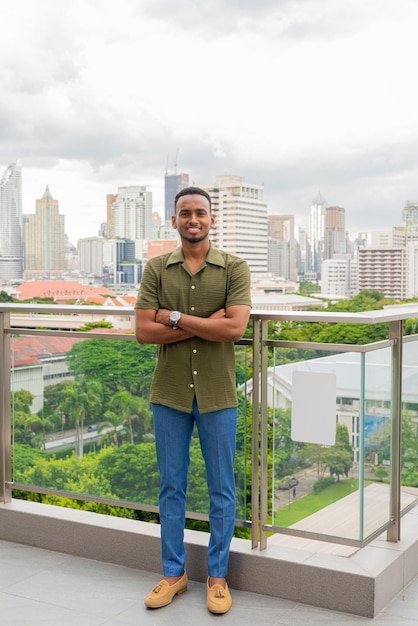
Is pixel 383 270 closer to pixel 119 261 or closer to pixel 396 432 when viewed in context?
pixel 119 261

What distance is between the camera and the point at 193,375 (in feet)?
9.41

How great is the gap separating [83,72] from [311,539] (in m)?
67.7

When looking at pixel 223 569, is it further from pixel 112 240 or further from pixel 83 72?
pixel 83 72

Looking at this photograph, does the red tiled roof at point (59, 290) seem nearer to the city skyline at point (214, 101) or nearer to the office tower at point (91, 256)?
the office tower at point (91, 256)

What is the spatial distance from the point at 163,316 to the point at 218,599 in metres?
1.05

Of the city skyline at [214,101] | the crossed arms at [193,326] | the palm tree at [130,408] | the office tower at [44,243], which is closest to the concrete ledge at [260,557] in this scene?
the palm tree at [130,408]

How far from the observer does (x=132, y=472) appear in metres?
3.43

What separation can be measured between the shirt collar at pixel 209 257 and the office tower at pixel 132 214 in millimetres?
62219

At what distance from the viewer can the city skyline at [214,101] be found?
63.1m

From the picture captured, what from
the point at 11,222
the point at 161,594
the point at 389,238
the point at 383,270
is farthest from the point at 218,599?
the point at 11,222

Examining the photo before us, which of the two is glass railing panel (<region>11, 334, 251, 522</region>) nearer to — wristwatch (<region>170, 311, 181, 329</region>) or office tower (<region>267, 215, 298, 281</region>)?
wristwatch (<region>170, 311, 181, 329</region>)

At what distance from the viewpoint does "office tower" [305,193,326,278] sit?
62938 mm

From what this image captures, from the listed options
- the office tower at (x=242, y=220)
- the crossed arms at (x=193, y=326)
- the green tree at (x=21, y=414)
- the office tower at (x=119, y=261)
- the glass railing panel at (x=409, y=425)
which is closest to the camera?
the crossed arms at (x=193, y=326)

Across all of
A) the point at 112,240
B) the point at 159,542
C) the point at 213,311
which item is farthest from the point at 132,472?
the point at 112,240
